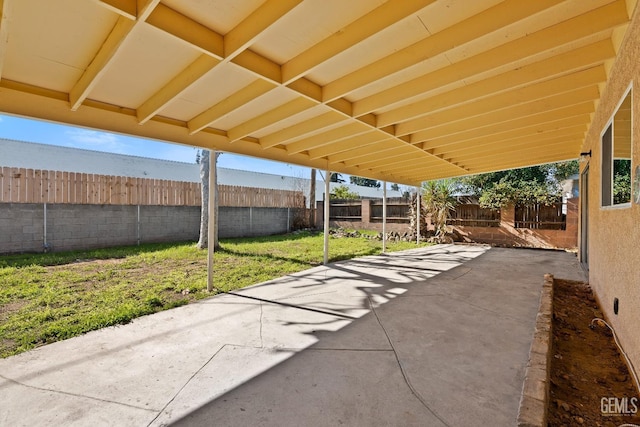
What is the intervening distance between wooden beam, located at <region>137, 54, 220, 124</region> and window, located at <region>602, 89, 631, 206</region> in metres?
3.45

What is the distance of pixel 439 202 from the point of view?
1156 centimetres

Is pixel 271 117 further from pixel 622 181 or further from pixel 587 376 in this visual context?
pixel 587 376

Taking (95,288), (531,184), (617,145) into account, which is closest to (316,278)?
(95,288)

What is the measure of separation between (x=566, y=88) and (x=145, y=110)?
4795 mm

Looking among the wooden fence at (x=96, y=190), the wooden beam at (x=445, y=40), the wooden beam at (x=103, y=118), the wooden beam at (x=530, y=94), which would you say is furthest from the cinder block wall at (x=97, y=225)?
the wooden beam at (x=530, y=94)

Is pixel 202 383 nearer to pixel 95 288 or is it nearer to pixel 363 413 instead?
pixel 363 413

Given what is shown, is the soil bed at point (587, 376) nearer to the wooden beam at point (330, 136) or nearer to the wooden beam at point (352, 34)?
the wooden beam at point (352, 34)

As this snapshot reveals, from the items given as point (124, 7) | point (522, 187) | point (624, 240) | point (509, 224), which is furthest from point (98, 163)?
point (522, 187)

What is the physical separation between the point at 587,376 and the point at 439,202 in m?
9.66

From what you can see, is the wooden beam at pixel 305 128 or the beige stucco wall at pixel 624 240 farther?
the wooden beam at pixel 305 128

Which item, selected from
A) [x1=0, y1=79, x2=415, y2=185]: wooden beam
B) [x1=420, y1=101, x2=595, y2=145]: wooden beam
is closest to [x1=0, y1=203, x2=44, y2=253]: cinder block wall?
[x1=0, y1=79, x2=415, y2=185]: wooden beam

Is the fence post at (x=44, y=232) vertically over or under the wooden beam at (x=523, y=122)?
under

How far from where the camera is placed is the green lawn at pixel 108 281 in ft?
10.8

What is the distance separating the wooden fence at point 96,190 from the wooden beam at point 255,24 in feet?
24.0
